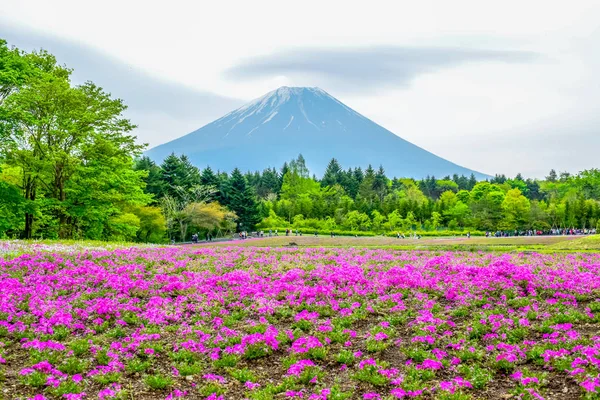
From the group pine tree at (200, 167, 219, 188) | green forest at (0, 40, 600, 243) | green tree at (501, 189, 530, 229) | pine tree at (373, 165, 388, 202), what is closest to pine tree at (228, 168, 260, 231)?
green forest at (0, 40, 600, 243)

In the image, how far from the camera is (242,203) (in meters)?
79.8

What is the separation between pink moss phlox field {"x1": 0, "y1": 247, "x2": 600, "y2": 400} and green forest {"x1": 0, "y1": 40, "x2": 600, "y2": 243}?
17167 mm

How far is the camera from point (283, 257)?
19.6 metres

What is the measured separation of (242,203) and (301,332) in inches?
2777

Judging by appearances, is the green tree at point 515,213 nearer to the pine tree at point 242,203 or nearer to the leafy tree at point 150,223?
the pine tree at point 242,203

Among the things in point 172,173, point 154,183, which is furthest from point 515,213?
point 154,183

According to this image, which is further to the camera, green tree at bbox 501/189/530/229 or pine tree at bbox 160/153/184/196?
green tree at bbox 501/189/530/229

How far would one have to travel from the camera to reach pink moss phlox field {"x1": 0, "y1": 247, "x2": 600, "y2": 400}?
7719 millimetres

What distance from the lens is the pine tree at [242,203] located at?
260 feet

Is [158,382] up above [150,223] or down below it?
below

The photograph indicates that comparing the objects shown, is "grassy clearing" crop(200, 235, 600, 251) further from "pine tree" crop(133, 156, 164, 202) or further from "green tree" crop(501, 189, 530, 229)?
"green tree" crop(501, 189, 530, 229)

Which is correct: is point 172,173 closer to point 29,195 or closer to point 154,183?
point 154,183

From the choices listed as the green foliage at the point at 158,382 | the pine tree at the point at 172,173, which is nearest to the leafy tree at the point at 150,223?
the pine tree at the point at 172,173

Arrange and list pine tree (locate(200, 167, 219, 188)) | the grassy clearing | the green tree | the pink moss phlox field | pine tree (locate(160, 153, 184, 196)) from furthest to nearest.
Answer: pine tree (locate(200, 167, 219, 188)) → the green tree → pine tree (locate(160, 153, 184, 196)) → the grassy clearing → the pink moss phlox field
